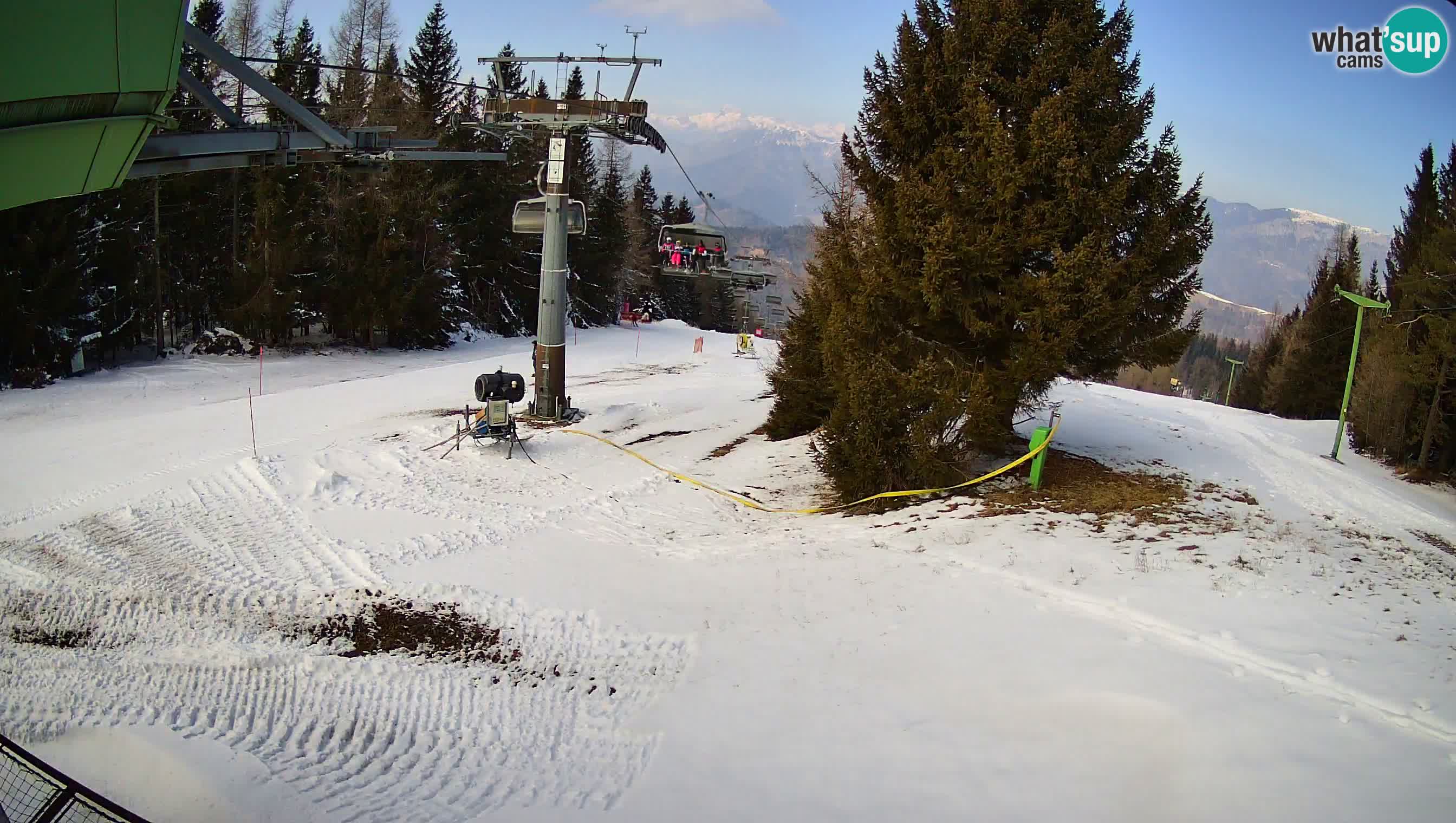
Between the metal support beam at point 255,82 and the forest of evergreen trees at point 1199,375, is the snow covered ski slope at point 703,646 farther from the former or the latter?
the forest of evergreen trees at point 1199,375

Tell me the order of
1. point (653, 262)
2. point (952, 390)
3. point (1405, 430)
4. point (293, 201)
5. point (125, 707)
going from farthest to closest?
point (653, 262) → point (293, 201) → point (1405, 430) → point (952, 390) → point (125, 707)

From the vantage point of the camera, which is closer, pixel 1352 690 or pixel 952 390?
pixel 1352 690

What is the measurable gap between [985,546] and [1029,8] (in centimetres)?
815

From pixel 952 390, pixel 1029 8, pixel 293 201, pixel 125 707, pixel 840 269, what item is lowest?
pixel 125 707

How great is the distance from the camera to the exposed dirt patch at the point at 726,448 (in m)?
17.2

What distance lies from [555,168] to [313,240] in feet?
64.3

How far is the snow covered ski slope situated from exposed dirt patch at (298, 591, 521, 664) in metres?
0.05

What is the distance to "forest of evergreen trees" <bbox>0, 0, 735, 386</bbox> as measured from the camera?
75.9 feet

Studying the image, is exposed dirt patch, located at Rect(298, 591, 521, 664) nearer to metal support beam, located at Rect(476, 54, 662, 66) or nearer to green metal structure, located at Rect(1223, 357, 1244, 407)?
metal support beam, located at Rect(476, 54, 662, 66)

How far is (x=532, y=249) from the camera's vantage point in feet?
159

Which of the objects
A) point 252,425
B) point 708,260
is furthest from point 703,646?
point 708,260

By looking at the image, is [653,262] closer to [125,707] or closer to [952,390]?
[952,390]

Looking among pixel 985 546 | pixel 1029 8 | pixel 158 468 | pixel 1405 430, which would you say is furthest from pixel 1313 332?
pixel 158 468

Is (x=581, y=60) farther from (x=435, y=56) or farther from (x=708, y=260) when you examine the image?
(x=435, y=56)
